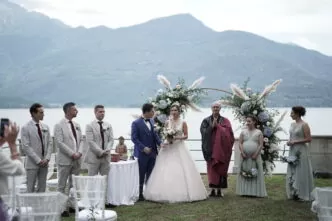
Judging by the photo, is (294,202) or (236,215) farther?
(294,202)

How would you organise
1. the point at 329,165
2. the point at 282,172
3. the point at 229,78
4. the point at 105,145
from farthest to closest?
the point at 229,78
the point at 282,172
the point at 329,165
the point at 105,145

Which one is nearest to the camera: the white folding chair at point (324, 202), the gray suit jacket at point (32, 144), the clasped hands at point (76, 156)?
the white folding chair at point (324, 202)

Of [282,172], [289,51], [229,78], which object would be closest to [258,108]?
[282,172]

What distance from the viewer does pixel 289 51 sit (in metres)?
181

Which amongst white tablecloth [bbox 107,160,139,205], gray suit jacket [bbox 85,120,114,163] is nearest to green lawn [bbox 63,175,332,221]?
white tablecloth [bbox 107,160,139,205]

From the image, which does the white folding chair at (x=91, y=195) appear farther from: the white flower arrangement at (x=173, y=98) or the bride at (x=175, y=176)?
the white flower arrangement at (x=173, y=98)

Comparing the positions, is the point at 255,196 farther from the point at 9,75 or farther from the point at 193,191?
the point at 9,75

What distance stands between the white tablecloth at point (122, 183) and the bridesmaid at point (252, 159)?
7.17 feet

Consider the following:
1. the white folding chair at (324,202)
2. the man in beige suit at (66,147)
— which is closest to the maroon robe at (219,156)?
the man in beige suit at (66,147)

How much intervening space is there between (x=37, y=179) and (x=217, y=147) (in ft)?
12.0

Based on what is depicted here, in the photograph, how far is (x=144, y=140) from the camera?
9.28m

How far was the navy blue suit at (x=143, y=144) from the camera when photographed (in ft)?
30.3

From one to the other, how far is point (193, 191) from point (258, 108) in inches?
87.0

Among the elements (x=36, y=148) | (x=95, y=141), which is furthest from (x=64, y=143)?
(x=95, y=141)
